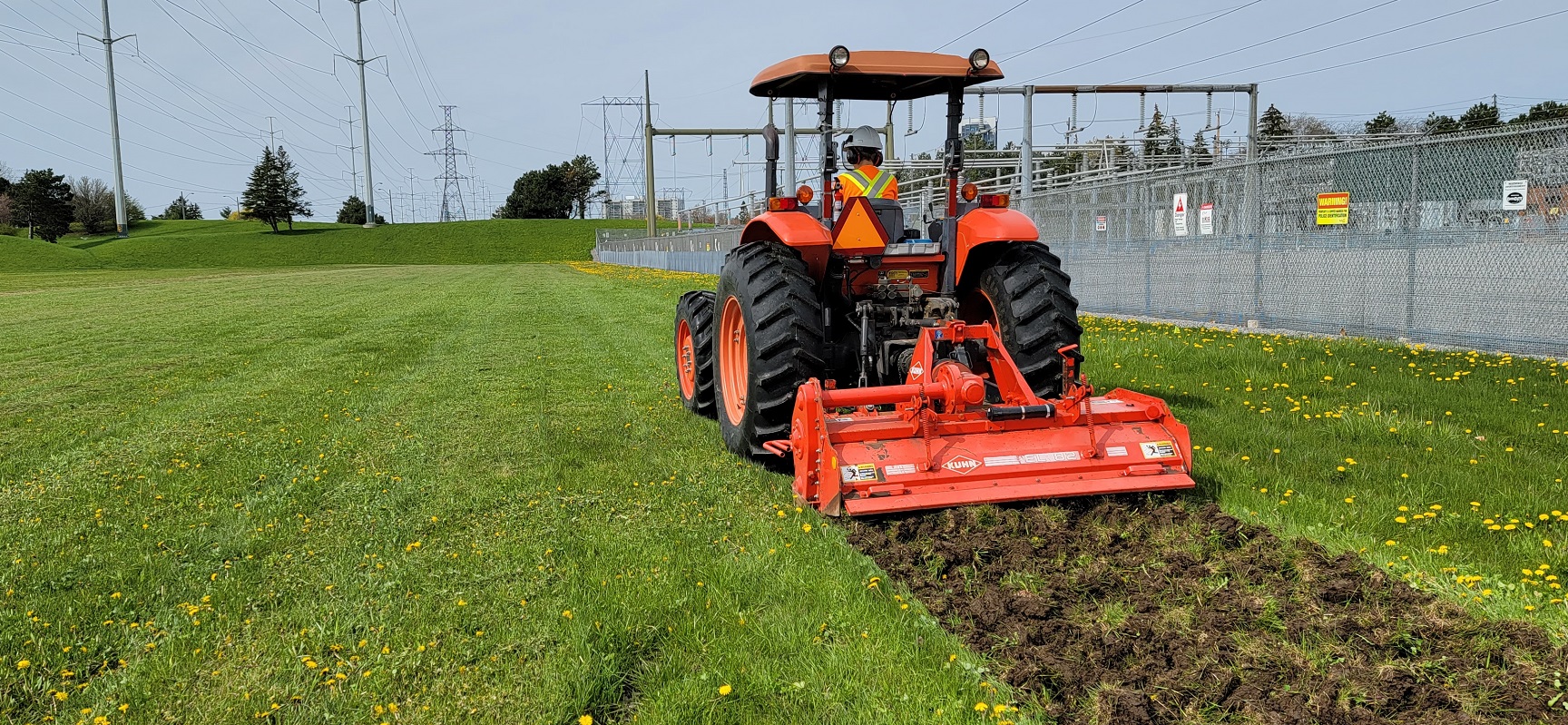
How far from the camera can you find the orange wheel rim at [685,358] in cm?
783

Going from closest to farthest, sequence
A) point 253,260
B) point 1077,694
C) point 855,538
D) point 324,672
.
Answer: point 1077,694 < point 324,672 < point 855,538 < point 253,260

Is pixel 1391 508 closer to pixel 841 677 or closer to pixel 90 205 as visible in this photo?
pixel 841 677

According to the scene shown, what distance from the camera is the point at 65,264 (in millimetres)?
48438

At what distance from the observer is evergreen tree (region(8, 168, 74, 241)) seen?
282 feet

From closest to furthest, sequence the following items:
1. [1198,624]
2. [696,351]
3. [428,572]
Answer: [1198,624] < [428,572] < [696,351]

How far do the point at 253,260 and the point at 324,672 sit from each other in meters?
77.8

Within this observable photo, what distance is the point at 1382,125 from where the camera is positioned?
127 ft

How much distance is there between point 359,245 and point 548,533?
8541 centimetres

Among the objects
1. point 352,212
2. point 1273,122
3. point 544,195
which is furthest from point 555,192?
point 1273,122

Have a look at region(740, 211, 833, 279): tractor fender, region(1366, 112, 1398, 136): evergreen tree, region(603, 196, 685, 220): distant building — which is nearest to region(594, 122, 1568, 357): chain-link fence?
region(740, 211, 833, 279): tractor fender

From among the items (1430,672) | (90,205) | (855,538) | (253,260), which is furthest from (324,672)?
(90,205)

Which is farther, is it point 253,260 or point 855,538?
point 253,260

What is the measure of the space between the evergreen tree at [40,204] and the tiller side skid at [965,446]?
100616mm

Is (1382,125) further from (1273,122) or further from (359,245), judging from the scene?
(359,245)
